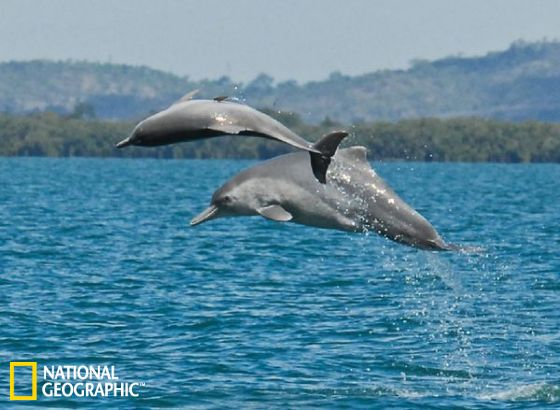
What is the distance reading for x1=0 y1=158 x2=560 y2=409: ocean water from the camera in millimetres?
27828

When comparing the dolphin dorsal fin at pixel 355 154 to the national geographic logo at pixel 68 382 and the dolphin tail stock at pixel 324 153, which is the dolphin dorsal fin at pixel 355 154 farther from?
the national geographic logo at pixel 68 382

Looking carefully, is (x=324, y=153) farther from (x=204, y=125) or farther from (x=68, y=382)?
(x=68, y=382)

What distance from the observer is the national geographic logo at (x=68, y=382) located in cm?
2731

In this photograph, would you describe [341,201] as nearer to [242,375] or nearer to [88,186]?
[242,375]

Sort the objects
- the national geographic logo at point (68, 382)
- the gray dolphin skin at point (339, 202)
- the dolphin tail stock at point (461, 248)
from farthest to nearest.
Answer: the national geographic logo at point (68, 382)
the gray dolphin skin at point (339, 202)
the dolphin tail stock at point (461, 248)

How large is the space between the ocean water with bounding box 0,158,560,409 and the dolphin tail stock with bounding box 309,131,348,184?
4885mm

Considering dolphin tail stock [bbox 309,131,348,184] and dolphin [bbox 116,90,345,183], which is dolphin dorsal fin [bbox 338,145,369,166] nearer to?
dolphin tail stock [bbox 309,131,348,184]

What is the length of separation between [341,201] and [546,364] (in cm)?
1343

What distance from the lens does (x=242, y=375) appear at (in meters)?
28.9

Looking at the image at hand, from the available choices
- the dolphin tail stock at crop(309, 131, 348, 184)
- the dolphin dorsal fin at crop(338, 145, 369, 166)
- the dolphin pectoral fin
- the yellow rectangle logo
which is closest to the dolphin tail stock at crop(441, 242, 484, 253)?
the dolphin dorsal fin at crop(338, 145, 369, 166)

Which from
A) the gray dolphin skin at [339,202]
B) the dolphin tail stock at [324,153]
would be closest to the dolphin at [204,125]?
A: the dolphin tail stock at [324,153]

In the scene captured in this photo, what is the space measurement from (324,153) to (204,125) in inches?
67.9

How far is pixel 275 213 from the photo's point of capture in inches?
740

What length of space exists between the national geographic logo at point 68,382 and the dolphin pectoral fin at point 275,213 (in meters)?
9.11
